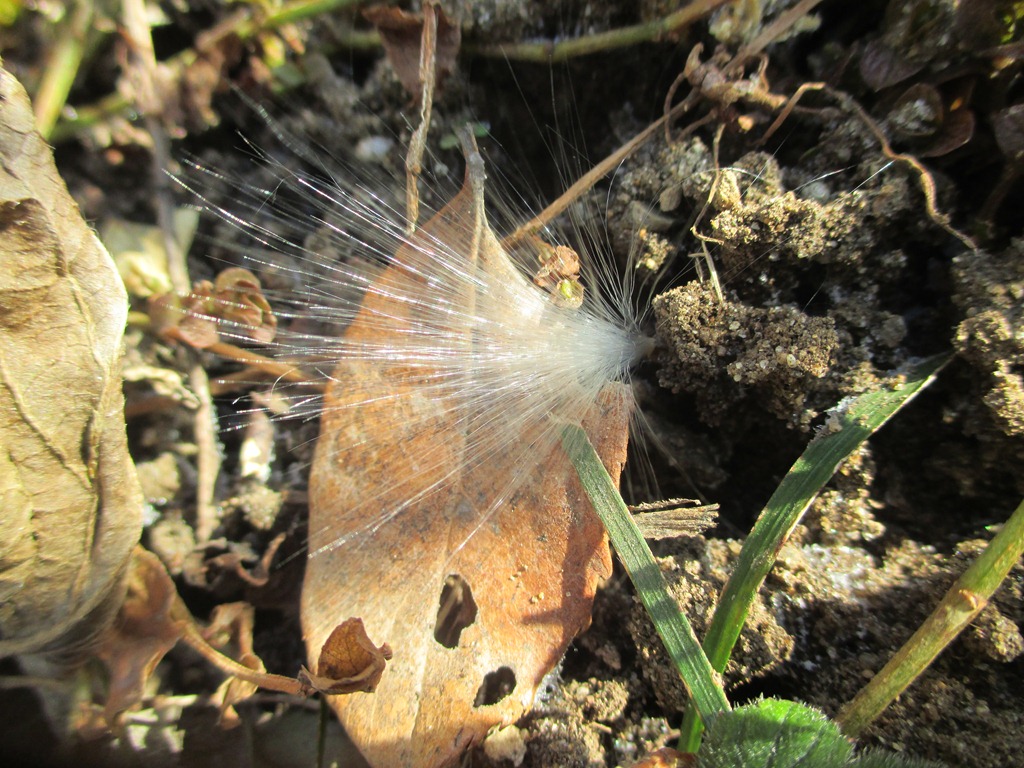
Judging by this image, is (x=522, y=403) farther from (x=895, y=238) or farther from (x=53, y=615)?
(x=53, y=615)

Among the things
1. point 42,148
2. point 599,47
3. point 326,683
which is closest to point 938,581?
point 326,683

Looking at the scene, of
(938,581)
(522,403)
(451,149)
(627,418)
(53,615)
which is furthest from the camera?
(451,149)

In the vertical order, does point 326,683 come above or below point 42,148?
below

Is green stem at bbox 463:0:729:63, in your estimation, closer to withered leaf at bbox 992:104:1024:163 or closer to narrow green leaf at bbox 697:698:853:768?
withered leaf at bbox 992:104:1024:163

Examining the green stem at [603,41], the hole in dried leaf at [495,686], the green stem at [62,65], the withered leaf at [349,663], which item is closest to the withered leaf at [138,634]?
the withered leaf at [349,663]

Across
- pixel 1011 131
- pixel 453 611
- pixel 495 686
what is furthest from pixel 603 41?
pixel 495 686

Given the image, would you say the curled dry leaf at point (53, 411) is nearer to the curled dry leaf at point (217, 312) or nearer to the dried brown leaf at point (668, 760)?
the curled dry leaf at point (217, 312)

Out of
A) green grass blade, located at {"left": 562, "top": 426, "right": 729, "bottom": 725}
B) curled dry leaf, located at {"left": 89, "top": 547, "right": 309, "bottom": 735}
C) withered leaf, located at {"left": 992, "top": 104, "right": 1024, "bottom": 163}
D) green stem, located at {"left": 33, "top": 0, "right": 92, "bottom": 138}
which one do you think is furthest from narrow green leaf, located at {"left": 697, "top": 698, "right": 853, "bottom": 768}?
green stem, located at {"left": 33, "top": 0, "right": 92, "bottom": 138}
